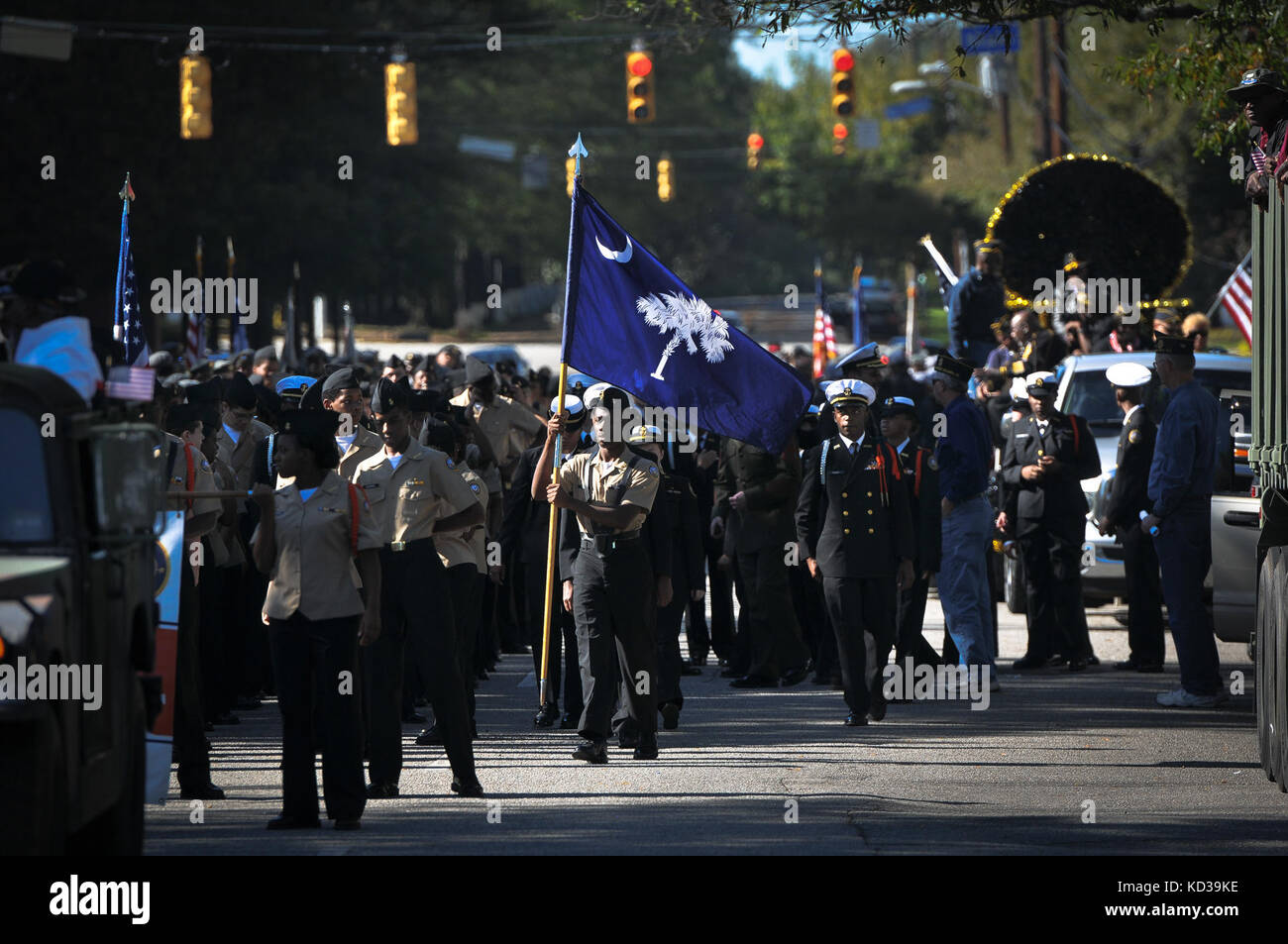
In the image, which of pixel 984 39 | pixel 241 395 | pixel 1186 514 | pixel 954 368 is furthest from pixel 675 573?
pixel 984 39

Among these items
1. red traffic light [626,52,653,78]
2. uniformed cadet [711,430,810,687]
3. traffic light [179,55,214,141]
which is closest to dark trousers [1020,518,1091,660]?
uniformed cadet [711,430,810,687]

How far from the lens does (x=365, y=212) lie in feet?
154

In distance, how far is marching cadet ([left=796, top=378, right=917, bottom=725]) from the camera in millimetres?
12828

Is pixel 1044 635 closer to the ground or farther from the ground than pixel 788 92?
closer to the ground

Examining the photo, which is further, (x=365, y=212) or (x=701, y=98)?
(x=701, y=98)

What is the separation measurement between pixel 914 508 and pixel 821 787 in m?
3.51

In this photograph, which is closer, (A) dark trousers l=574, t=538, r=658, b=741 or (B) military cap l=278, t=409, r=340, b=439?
(B) military cap l=278, t=409, r=340, b=439

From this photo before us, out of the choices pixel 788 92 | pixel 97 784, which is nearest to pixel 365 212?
pixel 97 784

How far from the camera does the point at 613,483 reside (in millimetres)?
11359

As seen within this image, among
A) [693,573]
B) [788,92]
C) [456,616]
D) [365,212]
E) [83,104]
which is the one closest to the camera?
[456,616]

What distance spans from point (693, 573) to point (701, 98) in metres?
86.4

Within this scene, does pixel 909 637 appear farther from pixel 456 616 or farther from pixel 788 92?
pixel 788 92

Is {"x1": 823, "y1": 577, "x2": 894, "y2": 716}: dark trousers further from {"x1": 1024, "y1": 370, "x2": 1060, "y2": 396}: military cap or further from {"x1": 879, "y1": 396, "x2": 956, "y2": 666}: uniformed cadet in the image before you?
{"x1": 1024, "y1": 370, "x2": 1060, "y2": 396}: military cap

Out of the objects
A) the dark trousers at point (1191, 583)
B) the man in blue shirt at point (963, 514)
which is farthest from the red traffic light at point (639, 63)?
the dark trousers at point (1191, 583)
